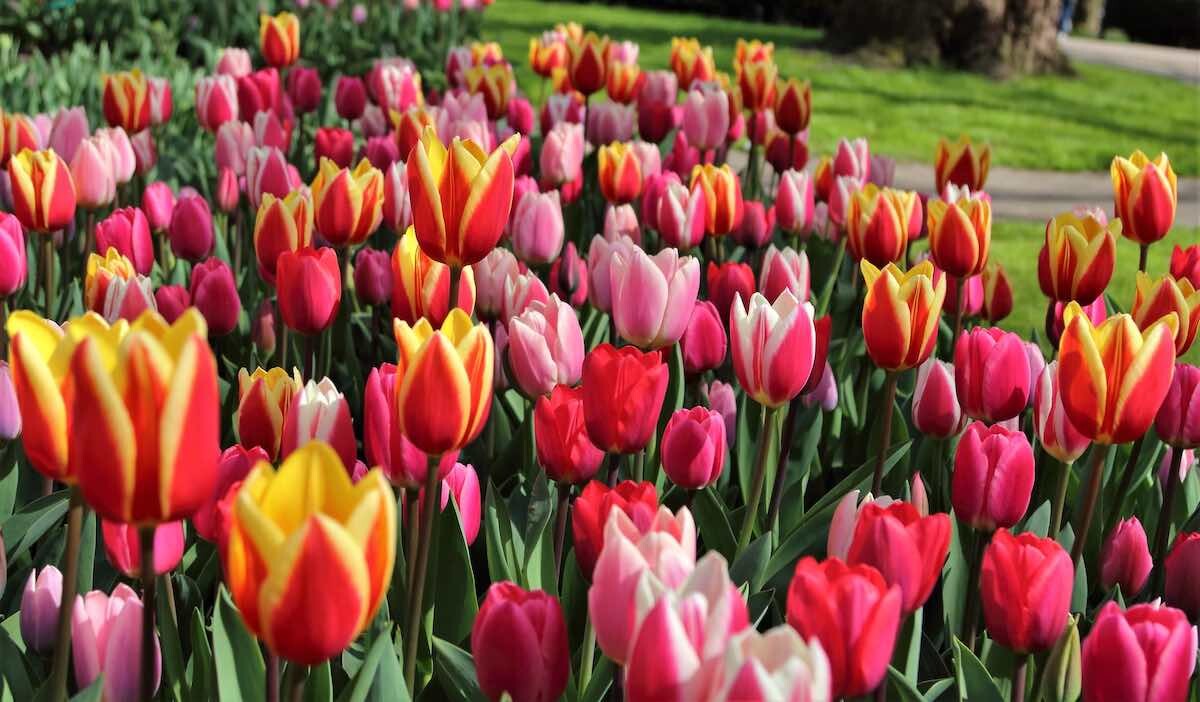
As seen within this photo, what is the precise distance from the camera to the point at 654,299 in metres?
2.12

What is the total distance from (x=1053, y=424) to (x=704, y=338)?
0.66m

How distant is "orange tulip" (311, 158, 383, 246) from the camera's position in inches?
95.0

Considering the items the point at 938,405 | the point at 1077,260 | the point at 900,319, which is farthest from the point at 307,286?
the point at 1077,260

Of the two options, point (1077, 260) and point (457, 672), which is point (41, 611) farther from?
point (1077, 260)

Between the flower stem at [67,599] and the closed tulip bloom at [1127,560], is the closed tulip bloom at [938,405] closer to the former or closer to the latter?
the closed tulip bloom at [1127,560]

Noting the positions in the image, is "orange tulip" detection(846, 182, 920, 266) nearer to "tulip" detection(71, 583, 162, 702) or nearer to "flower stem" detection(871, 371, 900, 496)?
"flower stem" detection(871, 371, 900, 496)

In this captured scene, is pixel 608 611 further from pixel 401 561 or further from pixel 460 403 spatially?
pixel 401 561

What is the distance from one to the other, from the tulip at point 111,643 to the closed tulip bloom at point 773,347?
84 centimetres

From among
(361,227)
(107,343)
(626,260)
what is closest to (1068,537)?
(626,260)

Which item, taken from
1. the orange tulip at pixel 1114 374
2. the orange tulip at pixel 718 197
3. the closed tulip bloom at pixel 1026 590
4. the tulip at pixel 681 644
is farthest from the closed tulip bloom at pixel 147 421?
the orange tulip at pixel 718 197

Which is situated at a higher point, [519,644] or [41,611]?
[519,644]

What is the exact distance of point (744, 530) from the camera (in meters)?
1.93

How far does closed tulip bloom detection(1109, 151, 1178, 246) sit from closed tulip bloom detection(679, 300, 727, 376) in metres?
0.95

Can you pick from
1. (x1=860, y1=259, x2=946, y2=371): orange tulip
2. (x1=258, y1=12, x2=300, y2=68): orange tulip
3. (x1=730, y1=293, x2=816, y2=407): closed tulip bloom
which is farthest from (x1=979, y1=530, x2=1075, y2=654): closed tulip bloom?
(x1=258, y1=12, x2=300, y2=68): orange tulip
